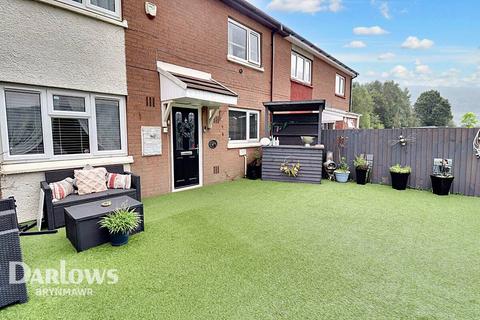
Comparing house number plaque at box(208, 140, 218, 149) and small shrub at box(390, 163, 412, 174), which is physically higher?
house number plaque at box(208, 140, 218, 149)

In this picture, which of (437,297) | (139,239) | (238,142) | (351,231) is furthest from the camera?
(238,142)

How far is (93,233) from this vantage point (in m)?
3.54

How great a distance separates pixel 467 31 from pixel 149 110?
88.3 ft

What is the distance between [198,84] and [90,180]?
132 inches

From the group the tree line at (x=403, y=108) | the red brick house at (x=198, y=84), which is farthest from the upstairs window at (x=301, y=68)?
the tree line at (x=403, y=108)

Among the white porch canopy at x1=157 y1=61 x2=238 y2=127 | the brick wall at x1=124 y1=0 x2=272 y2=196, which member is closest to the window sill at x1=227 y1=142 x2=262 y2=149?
the brick wall at x1=124 y1=0 x2=272 y2=196

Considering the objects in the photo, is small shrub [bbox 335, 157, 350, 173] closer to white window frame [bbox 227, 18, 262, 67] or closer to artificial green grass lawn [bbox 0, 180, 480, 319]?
artificial green grass lawn [bbox 0, 180, 480, 319]

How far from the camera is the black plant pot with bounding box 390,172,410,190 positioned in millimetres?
7410

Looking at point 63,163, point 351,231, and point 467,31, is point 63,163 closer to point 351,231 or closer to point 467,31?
point 351,231

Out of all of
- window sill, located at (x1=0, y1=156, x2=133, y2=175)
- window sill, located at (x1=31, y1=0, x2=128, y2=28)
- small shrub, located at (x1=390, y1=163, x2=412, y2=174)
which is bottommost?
small shrub, located at (x1=390, y1=163, x2=412, y2=174)

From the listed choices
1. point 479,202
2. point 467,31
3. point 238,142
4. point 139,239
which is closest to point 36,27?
point 139,239

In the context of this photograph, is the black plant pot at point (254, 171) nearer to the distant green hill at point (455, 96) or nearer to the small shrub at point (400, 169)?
the small shrub at point (400, 169)

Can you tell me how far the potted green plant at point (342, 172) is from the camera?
862 centimetres

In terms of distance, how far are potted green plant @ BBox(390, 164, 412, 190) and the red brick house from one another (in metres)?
4.75
